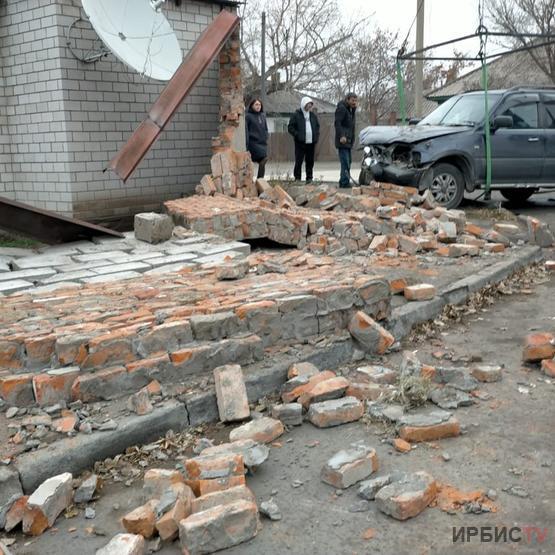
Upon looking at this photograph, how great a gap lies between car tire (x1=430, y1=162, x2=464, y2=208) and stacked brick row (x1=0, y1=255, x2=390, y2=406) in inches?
213

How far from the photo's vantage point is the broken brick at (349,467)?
2998 millimetres

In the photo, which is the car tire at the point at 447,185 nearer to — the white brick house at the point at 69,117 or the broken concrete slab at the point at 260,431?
the white brick house at the point at 69,117

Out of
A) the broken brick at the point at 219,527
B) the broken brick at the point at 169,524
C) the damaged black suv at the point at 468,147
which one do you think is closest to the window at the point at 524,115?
the damaged black suv at the point at 468,147

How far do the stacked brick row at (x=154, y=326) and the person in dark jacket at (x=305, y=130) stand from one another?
6798mm

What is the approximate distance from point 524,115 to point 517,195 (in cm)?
169

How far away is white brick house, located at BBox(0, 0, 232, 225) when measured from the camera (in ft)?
27.1

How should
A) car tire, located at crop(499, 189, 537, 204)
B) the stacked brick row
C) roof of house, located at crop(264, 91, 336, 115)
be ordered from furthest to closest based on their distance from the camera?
roof of house, located at crop(264, 91, 336, 115) < car tire, located at crop(499, 189, 537, 204) < the stacked brick row

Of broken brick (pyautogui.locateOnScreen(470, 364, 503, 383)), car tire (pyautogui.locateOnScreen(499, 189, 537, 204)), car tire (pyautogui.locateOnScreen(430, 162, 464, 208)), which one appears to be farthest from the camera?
car tire (pyautogui.locateOnScreen(499, 189, 537, 204))

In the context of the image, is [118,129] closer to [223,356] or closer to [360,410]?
[223,356]

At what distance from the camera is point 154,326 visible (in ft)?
12.8

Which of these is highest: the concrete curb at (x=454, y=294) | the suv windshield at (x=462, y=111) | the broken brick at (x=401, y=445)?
the suv windshield at (x=462, y=111)

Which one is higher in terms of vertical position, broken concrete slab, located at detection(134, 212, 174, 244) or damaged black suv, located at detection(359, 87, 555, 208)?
damaged black suv, located at detection(359, 87, 555, 208)

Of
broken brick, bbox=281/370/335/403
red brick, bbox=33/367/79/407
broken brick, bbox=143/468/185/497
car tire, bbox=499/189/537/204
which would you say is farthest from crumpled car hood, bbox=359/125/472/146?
broken brick, bbox=143/468/185/497

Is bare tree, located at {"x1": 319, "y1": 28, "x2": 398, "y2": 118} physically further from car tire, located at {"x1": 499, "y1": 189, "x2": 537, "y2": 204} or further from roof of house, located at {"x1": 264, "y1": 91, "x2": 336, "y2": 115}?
car tire, located at {"x1": 499, "y1": 189, "x2": 537, "y2": 204}
